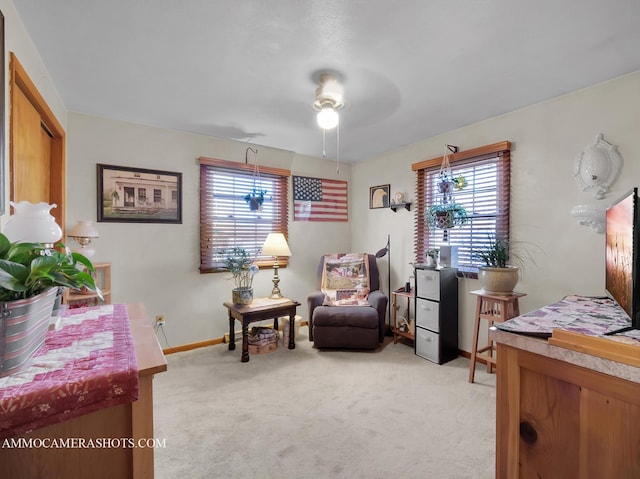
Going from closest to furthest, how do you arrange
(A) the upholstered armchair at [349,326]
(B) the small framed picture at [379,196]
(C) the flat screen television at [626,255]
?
(C) the flat screen television at [626,255] < (A) the upholstered armchair at [349,326] < (B) the small framed picture at [379,196]

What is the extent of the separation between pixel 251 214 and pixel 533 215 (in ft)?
9.35

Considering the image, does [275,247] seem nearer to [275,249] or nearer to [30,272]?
[275,249]

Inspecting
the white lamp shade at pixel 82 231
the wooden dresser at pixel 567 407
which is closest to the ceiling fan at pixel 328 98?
the wooden dresser at pixel 567 407

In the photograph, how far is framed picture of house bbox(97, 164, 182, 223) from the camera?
2.81 metres

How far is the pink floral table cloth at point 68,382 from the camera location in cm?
72

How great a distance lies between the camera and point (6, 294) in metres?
0.79

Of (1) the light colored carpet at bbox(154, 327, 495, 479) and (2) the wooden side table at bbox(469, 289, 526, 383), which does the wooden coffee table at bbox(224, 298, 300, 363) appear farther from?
(2) the wooden side table at bbox(469, 289, 526, 383)

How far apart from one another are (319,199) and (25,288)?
11.5 ft

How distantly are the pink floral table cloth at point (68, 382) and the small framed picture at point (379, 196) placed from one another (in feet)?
10.7

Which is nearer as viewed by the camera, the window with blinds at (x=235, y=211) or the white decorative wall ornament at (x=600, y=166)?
the white decorative wall ornament at (x=600, y=166)

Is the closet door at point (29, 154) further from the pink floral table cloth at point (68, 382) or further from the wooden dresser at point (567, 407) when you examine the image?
the wooden dresser at point (567, 407)

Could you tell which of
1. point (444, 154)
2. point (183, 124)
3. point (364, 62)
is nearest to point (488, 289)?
point (444, 154)

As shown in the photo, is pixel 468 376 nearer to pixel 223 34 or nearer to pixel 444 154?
pixel 444 154

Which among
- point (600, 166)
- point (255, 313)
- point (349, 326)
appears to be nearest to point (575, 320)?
point (600, 166)
